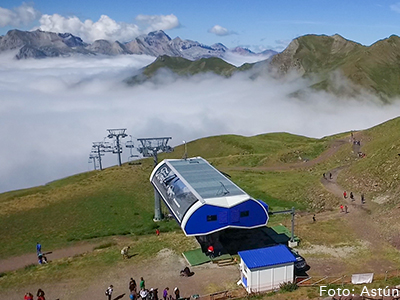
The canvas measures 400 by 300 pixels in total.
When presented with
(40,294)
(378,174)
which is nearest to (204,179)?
(40,294)

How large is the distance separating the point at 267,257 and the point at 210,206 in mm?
7923

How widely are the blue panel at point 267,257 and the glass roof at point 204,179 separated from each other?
808 centimetres

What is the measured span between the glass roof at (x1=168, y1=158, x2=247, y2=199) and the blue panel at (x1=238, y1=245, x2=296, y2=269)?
8080 mm

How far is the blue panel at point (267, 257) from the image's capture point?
3459 cm

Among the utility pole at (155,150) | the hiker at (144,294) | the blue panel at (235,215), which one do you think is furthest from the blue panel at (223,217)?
the utility pole at (155,150)

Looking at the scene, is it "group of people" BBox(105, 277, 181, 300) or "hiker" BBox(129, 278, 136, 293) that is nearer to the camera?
"group of people" BBox(105, 277, 181, 300)

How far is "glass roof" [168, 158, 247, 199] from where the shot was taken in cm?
4366

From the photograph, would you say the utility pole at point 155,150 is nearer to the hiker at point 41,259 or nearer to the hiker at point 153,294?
the hiker at point 41,259

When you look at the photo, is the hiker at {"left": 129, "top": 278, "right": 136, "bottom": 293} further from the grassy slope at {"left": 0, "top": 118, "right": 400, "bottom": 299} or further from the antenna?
the antenna

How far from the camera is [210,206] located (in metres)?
40.1

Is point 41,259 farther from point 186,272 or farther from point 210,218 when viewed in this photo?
point 210,218

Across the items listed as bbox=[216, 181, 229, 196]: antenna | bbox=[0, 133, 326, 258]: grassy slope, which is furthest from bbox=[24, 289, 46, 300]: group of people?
bbox=[216, 181, 229, 196]: antenna

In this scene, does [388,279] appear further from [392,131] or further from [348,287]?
[392,131]

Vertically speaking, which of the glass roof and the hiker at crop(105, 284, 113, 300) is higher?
the glass roof
